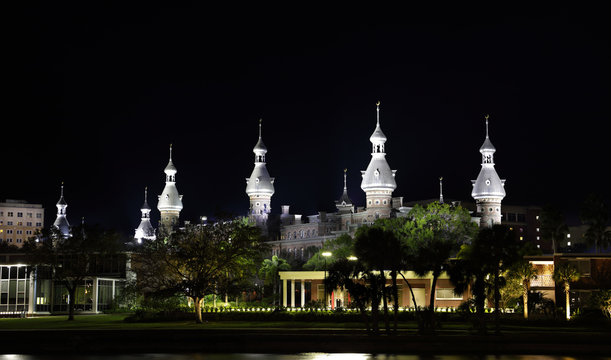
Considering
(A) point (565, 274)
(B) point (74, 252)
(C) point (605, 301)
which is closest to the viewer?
(C) point (605, 301)

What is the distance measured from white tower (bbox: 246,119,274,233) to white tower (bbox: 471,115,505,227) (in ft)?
127

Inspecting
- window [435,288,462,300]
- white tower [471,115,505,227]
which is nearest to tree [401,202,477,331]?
window [435,288,462,300]

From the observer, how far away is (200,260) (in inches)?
2347

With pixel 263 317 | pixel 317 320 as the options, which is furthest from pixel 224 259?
pixel 317 320

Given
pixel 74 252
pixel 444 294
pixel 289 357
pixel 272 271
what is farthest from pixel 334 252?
pixel 289 357

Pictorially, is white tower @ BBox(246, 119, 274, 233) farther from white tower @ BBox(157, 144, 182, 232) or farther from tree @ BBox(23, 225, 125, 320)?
tree @ BBox(23, 225, 125, 320)

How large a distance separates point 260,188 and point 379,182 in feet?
101

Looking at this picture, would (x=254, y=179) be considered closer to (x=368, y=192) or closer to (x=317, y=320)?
(x=368, y=192)

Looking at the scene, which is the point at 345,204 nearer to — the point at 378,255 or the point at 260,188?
the point at 260,188

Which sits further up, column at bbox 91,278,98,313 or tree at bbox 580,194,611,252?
tree at bbox 580,194,611,252

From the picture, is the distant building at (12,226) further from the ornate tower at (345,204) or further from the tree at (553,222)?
the tree at (553,222)

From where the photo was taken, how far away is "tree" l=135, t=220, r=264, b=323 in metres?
59.7

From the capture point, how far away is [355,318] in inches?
2164

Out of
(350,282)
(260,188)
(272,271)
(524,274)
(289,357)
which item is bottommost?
(289,357)
